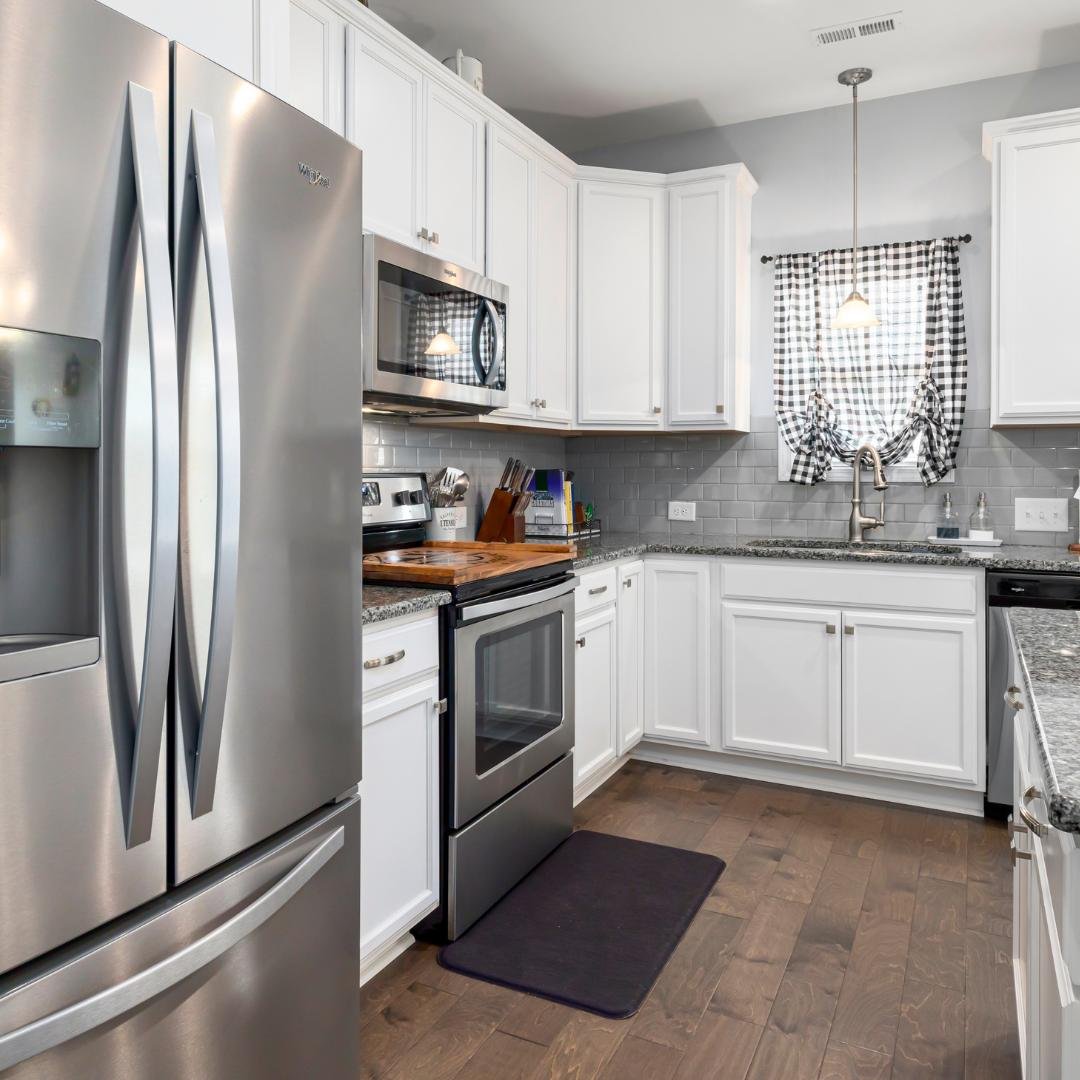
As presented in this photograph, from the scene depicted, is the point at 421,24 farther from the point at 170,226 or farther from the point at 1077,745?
the point at 1077,745

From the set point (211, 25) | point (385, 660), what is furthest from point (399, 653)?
point (211, 25)

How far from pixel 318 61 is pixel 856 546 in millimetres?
2528

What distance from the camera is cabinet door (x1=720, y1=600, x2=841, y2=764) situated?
128 inches

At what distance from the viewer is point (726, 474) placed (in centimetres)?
398

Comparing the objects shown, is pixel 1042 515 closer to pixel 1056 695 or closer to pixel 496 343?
pixel 496 343

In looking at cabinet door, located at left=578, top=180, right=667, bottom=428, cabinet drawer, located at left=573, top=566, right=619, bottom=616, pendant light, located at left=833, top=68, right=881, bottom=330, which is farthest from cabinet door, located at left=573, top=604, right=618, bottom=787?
pendant light, located at left=833, top=68, right=881, bottom=330

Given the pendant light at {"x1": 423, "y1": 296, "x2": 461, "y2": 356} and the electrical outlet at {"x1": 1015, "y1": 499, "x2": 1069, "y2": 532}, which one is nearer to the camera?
the pendant light at {"x1": 423, "y1": 296, "x2": 461, "y2": 356}

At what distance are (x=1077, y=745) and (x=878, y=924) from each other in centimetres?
165

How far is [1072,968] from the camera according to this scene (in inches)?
31.6

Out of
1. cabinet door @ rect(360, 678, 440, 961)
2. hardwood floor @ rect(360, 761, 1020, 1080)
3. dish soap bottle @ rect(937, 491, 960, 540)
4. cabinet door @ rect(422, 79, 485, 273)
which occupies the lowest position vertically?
hardwood floor @ rect(360, 761, 1020, 1080)

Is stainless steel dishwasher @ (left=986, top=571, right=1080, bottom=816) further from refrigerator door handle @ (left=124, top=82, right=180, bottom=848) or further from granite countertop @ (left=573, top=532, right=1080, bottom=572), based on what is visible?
refrigerator door handle @ (left=124, top=82, right=180, bottom=848)

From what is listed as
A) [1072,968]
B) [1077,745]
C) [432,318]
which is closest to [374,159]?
[432,318]

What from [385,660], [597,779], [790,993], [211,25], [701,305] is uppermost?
[701,305]

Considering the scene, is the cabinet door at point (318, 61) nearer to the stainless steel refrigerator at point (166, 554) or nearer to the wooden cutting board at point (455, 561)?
the stainless steel refrigerator at point (166, 554)
